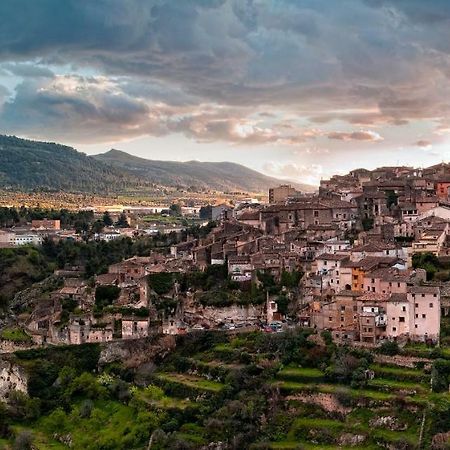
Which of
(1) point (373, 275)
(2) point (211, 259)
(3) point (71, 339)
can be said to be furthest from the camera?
(2) point (211, 259)

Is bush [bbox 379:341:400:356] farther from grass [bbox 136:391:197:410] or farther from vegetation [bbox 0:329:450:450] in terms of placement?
grass [bbox 136:391:197:410]

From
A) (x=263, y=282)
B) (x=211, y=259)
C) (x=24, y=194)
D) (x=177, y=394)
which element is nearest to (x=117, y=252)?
(x=211, y=259)

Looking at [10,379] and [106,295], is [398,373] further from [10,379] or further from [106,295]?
[10,379]

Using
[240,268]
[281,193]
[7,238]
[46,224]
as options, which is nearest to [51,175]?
[46,224]

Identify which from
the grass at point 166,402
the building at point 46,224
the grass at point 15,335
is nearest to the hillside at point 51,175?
the building at point 46,224

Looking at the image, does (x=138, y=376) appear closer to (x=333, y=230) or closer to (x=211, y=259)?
(x=211, y=259)
